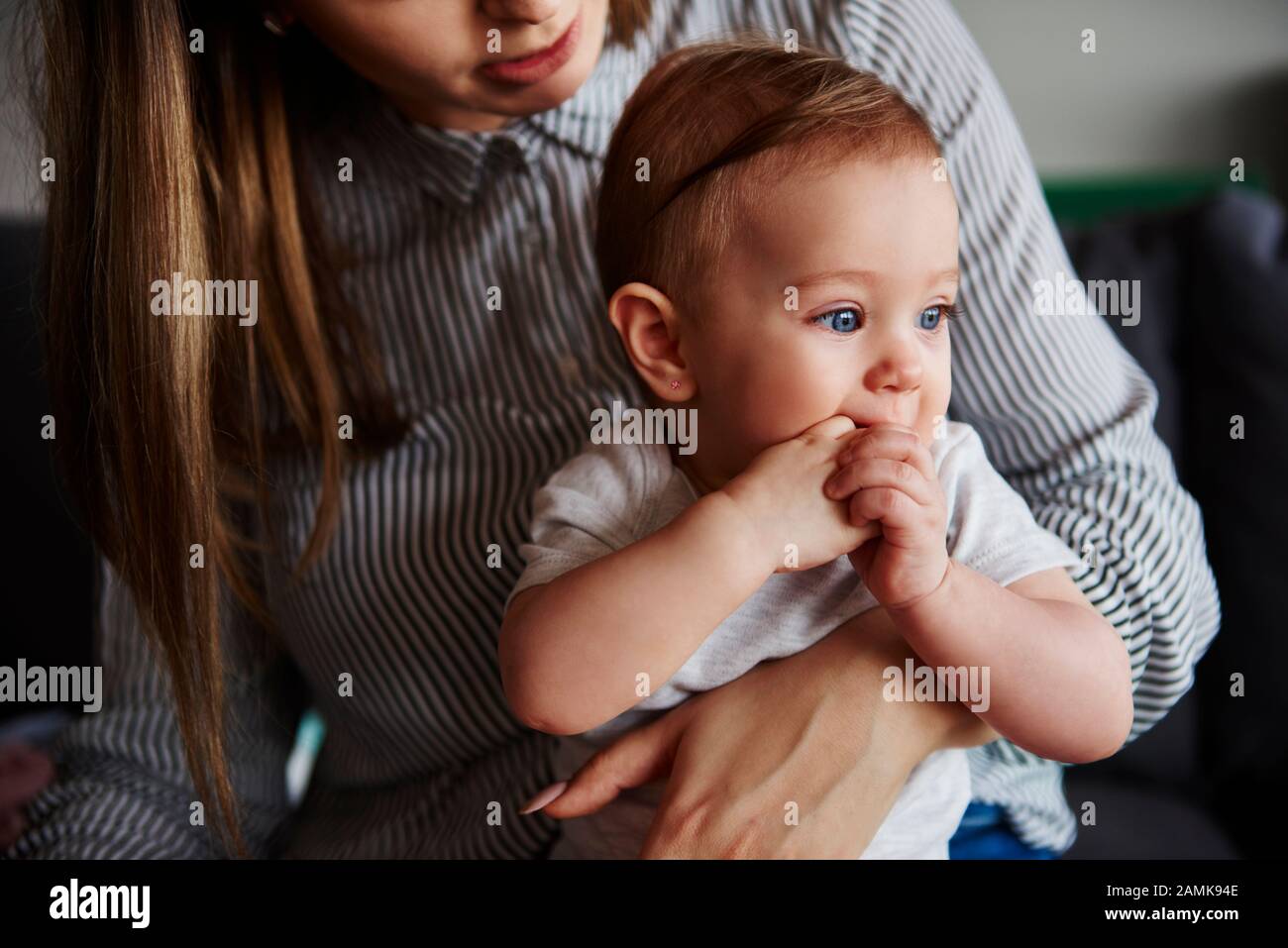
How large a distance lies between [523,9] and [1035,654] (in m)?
0.59

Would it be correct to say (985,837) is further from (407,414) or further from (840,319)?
(407,414)

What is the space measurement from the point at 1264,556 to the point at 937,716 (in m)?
0.77

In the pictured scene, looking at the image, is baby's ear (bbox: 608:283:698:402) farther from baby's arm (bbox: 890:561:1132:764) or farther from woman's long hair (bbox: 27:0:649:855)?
woman's long hair (bbox: 27:0:649:855)

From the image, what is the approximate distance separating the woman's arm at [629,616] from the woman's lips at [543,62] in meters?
0.39

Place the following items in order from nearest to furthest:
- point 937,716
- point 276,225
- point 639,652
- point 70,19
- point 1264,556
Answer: point 639,652
point 937,716
point 70,19
point 276,225
point 1264,556

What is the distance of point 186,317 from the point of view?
862 millimetres

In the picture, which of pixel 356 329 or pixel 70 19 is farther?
pixel 356 329

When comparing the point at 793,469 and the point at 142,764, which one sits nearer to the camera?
the point at 793,469

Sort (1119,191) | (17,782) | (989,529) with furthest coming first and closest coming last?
(1119,191) < (17,782) < (989,529)

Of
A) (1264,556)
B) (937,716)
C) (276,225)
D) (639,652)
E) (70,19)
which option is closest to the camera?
(639,652)

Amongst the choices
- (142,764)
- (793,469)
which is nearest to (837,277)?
(793,469)

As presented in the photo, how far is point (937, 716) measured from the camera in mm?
750

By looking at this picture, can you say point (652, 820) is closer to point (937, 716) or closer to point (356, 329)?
point (937, 716)
